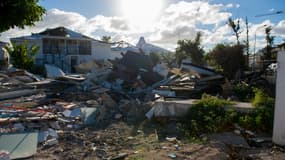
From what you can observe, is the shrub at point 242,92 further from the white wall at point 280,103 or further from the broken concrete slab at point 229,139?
the white wall at point 280,103

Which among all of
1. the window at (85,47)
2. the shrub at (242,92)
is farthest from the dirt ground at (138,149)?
the window at (85,47)

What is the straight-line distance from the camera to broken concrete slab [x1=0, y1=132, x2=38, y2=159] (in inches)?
184

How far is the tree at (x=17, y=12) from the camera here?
6672 millimetres

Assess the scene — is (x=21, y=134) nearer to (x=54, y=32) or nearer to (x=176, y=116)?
(x=176, y=116)

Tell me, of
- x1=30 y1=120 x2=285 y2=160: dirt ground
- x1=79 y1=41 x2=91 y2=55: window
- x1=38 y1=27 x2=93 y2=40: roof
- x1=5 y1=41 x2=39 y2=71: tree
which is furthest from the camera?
x1=79 y1=41 x2=91 y2=55: window

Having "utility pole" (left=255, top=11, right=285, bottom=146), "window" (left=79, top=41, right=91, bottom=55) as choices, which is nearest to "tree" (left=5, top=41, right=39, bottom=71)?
"window" (left=79, top=41, right=91, bottom=55)

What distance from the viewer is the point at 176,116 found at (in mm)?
6855

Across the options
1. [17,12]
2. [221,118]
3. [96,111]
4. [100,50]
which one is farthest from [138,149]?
[100,50]

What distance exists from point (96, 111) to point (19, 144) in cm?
311

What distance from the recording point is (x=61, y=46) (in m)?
27.3

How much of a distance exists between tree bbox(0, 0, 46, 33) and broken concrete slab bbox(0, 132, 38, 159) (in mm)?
3217

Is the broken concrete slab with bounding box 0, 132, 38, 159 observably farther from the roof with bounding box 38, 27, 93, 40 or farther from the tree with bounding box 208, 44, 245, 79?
the roof with bounding box 38, 27, 93, 40

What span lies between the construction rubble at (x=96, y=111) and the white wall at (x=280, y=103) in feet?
4.33

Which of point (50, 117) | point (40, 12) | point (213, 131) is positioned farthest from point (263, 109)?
point (40, 12)
